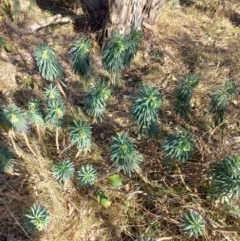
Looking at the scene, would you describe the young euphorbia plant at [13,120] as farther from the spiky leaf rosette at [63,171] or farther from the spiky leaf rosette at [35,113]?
the spiky leaf rosette at [63,171]

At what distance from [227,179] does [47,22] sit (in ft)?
9.38

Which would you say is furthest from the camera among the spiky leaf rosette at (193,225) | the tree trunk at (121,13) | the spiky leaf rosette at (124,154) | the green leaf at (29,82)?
the tree trunk at (121,13)

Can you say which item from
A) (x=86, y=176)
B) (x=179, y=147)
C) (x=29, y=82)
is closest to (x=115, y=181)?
(x=86, y=176)

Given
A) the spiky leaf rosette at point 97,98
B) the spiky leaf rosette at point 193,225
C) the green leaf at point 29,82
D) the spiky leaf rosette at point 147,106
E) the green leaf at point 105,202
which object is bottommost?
the green leaf at point 105,202

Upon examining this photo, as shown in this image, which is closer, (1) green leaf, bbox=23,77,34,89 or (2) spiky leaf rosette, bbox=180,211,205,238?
(2) spiky leaf rosette, bbox=180,211,205,238

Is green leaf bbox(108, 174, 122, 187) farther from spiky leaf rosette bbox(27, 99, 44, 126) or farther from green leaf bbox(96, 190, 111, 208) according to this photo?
spiky leaf rosette bbox(27, 99, 44, 126)

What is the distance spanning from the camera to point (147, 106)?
1.85 m

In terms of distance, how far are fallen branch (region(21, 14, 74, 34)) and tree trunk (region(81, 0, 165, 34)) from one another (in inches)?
11.8

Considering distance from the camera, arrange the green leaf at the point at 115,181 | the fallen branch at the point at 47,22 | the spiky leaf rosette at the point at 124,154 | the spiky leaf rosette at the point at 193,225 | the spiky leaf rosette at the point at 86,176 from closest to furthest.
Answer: the spiky leaf rosette at the point at 193,225, the spiky leaf rosette at the point at 124,154, the spiky leaf rosette at the point at 86,176, the green leaf at the point at 115,181, the fallen branch at the point at 47,22

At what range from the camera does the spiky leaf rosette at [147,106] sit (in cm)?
185

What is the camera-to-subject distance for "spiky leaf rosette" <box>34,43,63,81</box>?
6.58 ft

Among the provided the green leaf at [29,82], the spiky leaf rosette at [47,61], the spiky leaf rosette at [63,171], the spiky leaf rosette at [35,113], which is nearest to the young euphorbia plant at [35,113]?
the spiky leaf rosette at [35,113]

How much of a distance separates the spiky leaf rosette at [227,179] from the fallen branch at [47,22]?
8.75 feet

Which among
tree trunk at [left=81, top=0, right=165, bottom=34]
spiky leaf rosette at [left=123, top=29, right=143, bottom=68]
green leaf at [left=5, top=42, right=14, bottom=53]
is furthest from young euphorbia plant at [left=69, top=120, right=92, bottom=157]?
green leaf at [left=5, top=42, right=14, bottom=53]
